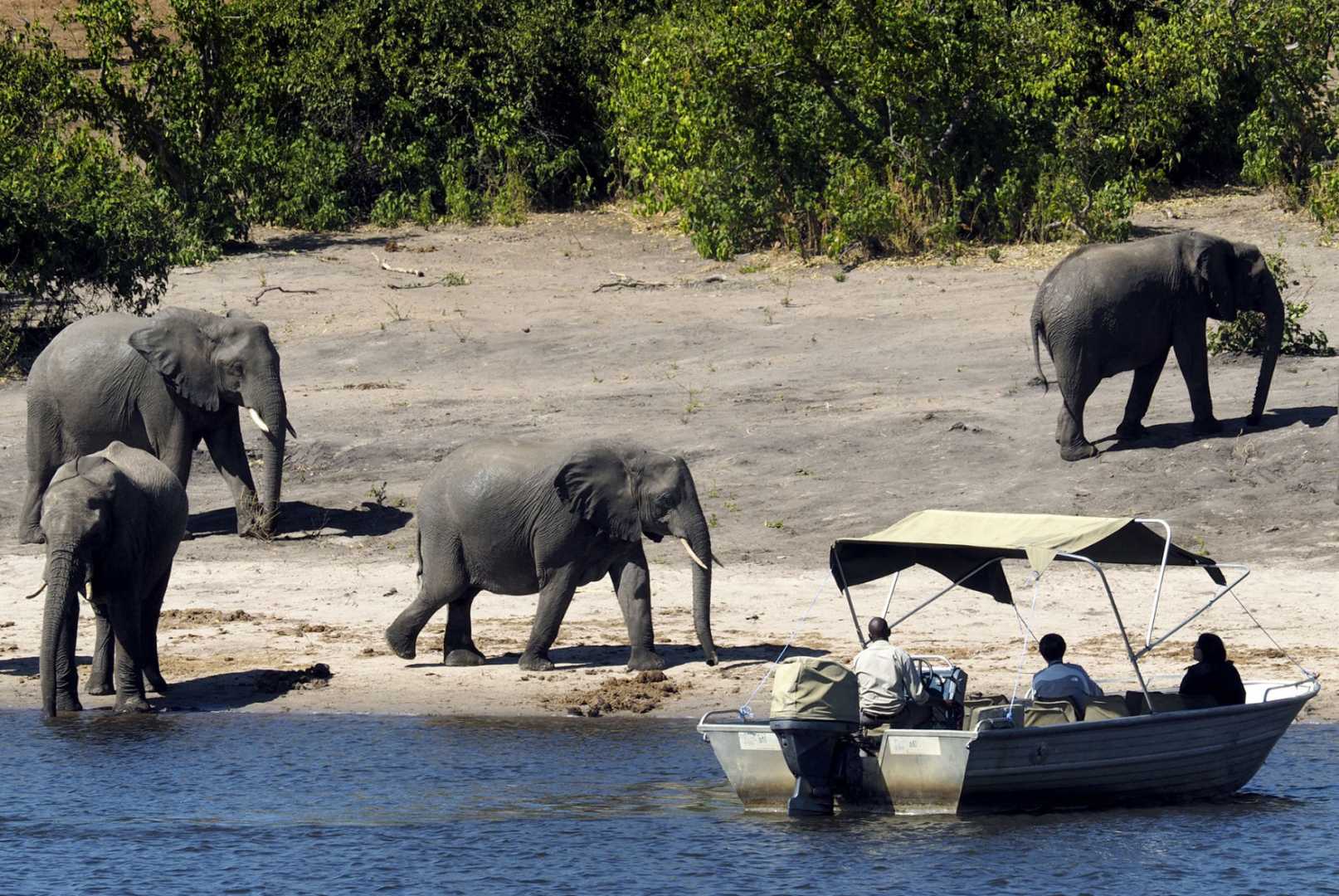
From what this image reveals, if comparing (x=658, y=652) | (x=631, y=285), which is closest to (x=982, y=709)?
(x=658, y=652)

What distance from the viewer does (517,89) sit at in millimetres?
37062

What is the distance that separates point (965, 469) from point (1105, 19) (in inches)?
609

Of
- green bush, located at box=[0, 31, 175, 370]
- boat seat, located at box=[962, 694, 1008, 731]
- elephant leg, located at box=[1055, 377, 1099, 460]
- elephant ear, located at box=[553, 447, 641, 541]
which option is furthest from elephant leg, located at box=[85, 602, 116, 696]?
green bush, located at box=[0, 31, 175, 370]

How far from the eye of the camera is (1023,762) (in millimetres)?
12078

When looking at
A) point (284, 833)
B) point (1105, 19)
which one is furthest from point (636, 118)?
point (284, 833)

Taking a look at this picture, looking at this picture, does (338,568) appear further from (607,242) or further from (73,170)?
(607,242)

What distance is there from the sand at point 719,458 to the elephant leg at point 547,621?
12 cm

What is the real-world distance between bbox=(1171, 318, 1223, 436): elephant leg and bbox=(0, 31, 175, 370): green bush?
13396mm

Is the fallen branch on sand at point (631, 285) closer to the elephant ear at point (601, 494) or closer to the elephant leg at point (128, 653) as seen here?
the elephant ear at point (601, 494)

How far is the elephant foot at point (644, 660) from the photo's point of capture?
15328mm

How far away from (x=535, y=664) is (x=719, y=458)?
20.1ft

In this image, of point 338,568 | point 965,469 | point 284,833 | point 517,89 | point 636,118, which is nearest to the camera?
point 284,833

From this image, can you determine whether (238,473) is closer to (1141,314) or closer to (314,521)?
(314,521)

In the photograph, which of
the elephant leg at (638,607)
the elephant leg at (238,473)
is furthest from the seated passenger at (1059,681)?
the elephant leg at (238,473)
